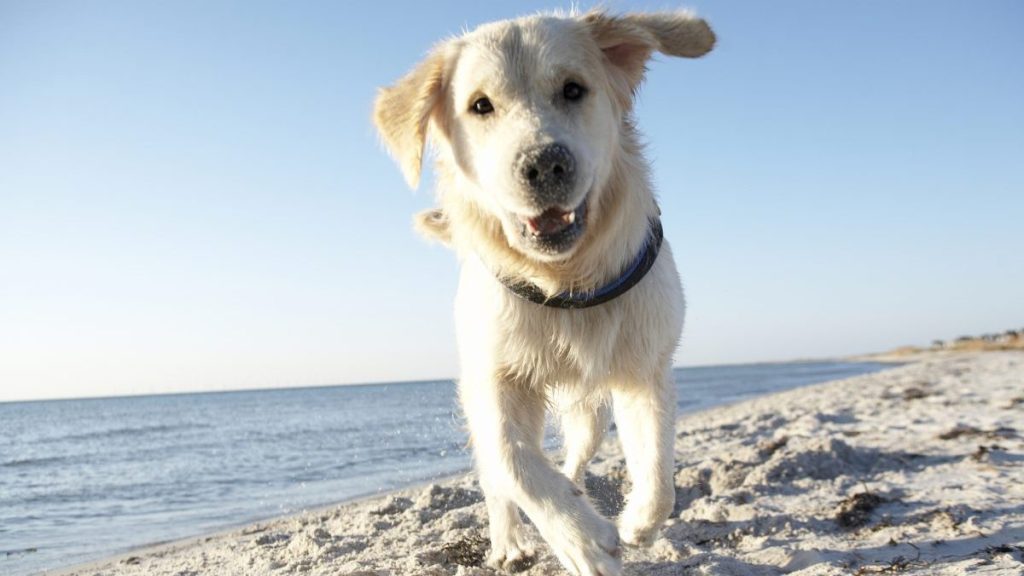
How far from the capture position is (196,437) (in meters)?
18.6

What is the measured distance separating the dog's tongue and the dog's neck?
0.58 ft

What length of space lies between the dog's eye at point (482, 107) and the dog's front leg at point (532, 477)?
1120 millimetres

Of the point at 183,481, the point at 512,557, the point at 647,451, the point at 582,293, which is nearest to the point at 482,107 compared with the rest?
the point at 582,293

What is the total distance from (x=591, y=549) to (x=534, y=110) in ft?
5.18

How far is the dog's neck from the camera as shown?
9.86 feet

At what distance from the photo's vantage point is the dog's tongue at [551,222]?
108 inches

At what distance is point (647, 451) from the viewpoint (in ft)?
10.9

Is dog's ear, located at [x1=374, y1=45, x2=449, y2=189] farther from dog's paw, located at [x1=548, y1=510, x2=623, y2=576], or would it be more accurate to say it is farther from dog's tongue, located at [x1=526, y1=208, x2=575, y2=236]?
dog's paw, located at [x1=548, y1=510, x2=623, y2=576]

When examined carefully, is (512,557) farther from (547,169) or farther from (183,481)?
(183,481)

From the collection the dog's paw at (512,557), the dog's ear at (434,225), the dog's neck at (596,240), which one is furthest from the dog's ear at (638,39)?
the dog's paw at (512,557)

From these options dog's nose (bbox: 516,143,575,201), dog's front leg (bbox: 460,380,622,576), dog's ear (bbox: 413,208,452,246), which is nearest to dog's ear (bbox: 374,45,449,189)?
dog's ear (bbox: 413,208,452,246)

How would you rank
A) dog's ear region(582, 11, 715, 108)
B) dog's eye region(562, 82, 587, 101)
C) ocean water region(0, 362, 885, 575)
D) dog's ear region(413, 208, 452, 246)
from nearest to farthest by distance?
1. dog's eye region(562, 82, 587, 101)
2. dog's ear region(582, 11, 715, 108)
3. dog's ear region(413, 208, 452, 246)
4. ocean water region(0, 362, 885, 575)

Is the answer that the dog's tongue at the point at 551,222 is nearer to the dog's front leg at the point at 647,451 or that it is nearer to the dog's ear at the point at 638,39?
the dog's ear at the point at 638,39

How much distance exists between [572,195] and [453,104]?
83cm
